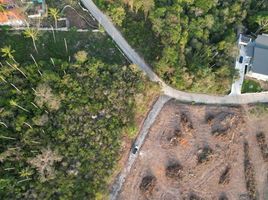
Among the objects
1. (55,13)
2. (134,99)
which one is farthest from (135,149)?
(55,13)

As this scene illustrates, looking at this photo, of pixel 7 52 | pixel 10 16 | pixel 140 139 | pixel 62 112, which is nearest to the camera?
pixel 7 52

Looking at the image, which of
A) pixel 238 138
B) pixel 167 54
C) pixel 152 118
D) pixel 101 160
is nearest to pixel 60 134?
pixel 101 160

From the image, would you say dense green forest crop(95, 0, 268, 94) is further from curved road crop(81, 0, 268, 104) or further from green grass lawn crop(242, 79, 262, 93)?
green grass lawn crop(242, 79, 262, 93)

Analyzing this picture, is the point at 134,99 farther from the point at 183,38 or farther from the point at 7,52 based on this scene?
the point at 7,52

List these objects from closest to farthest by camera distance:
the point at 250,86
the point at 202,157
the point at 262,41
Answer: the point at 202,157 < the point at 250,86 < the point at 262,41

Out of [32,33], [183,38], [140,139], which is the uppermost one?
[32,33]

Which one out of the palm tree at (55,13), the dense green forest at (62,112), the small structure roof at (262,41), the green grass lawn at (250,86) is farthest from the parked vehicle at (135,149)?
the small structure roof at (262,41)

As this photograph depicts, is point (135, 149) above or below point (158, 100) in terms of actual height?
below

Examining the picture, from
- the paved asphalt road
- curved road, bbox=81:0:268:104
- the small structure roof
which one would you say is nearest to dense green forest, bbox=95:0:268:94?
curved road, bbox=81:0:268:104
